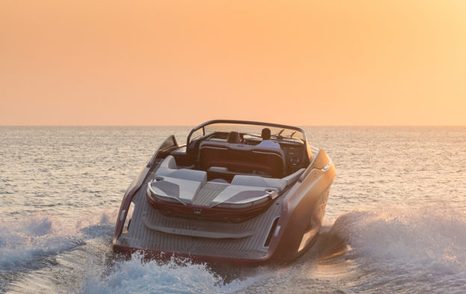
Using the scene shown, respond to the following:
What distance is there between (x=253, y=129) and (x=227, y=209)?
11.7 ft

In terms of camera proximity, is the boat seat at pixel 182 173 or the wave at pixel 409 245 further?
the boat seat at pixel 182 173

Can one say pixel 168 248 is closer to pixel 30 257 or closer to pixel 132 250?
pixel 132 250

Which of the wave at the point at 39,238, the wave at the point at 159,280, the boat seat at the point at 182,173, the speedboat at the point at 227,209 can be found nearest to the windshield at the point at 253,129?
the speedboat at the point at 227,209

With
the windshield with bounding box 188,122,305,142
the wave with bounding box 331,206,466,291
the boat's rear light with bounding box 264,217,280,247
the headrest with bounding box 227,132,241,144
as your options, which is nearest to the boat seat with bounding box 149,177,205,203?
→ the boat's rear light with bounding box 264,217,280,247

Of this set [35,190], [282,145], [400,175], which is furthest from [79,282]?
[400,175]

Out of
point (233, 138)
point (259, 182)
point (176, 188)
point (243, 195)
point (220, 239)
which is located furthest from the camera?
point (233, 138)

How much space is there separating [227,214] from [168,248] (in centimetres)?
79

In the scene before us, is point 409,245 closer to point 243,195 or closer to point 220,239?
point 243,195

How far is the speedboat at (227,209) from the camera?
8.00m

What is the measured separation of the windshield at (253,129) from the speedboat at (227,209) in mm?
1329

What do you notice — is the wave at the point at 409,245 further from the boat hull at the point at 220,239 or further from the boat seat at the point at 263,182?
the boat seat at the point at 263,182

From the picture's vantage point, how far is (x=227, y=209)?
8.12 metres

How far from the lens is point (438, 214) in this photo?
1038cm

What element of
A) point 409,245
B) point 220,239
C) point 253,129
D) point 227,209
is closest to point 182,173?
point 227,209
